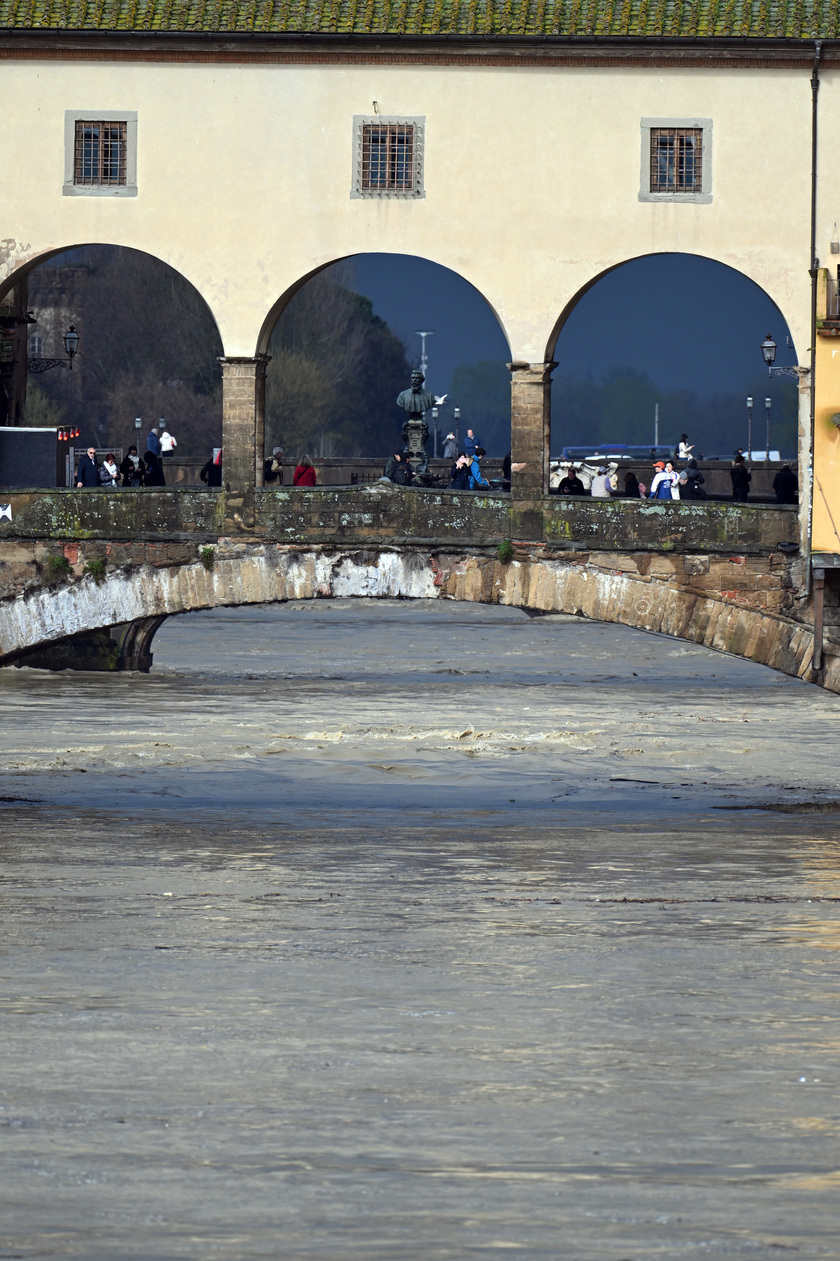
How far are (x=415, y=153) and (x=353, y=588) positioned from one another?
4645mm

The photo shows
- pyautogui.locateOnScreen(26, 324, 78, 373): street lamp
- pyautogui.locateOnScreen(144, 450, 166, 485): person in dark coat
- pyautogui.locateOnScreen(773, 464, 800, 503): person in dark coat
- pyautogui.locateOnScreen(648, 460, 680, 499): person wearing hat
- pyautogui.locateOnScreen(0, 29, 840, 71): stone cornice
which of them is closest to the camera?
pyautogui.locateOnScreen(0, 29, 840, 71): stone cornice

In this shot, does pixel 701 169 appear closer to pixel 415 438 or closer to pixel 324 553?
pixel 415 438

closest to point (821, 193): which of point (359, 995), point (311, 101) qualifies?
point (311, 101)

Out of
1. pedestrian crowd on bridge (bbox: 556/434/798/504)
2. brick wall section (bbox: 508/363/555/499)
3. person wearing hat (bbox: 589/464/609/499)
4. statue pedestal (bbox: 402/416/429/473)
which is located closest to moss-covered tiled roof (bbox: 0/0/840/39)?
brick wall section (bbox: 508/363/555/499)

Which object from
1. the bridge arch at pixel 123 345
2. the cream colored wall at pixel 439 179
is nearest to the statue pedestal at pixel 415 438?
the cream colored wall at pixel 439 179

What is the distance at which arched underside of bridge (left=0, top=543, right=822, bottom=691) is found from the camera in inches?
889

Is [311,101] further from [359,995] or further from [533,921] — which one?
[359,995]

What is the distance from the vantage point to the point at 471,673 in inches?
1511

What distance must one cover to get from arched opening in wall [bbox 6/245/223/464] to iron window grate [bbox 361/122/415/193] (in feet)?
134

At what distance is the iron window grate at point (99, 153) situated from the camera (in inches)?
891

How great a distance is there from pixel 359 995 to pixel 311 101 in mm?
12256

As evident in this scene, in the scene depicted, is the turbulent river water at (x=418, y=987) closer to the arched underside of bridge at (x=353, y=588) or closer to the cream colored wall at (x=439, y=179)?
the arched underside of bridge at (x=353, y=588)

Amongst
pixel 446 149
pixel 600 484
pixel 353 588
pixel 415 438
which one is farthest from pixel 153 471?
pixel 600 484

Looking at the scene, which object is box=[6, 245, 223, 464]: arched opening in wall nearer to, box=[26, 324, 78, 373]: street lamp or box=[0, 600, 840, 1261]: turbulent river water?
box=[26, 324, 78, 373]: street lamp
